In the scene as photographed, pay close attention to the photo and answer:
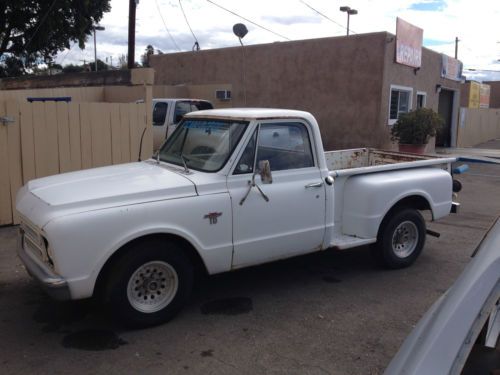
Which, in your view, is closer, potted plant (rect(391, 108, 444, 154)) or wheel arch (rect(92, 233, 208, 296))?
wheel arch (rect(92, 233, 208, 296))

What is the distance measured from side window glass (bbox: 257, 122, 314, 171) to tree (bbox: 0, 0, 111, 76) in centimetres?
1860

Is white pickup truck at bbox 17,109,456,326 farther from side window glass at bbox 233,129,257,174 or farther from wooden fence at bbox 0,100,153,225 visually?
wooden fence at bbox 0,100,153,225

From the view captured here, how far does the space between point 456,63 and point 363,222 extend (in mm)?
18017

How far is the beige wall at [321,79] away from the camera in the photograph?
564 inches

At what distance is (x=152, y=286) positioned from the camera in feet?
13.6

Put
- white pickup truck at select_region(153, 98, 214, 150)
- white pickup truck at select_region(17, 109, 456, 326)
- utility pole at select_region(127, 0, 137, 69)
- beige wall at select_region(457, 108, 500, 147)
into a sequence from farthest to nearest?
beige wall at select_region(457, 108, 500, 147), utility pole at select_region(127, 0, 137, 69), white pickup truck at select_region(153, 98, 214, 150), white pickup truck at select_region(17, 109, 456, 326)

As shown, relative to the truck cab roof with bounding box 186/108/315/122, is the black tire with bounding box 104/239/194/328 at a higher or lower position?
lower

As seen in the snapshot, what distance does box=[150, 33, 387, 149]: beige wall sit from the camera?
14.3 m

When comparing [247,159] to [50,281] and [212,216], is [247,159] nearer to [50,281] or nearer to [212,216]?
[212,216]

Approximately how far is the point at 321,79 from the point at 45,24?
1307 cm

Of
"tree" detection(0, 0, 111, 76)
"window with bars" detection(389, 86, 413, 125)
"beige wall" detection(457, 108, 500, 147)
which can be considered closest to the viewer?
"window with bars" detection(389, 86, 413, 125)

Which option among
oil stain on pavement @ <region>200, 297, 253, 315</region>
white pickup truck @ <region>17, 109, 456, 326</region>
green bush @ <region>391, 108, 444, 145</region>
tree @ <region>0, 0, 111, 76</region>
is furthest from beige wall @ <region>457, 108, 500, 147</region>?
oil stain on pavement @ <region>200, 297, 253, 315</region>

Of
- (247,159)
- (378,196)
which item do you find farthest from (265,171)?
(378,196)

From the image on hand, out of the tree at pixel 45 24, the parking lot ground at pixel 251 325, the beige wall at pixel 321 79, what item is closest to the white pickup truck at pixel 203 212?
the parking lot ground at pixel 251 325
